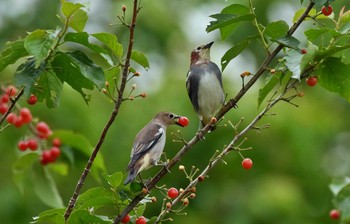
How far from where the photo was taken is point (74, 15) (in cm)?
280

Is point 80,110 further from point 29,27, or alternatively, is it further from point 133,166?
point 133,166

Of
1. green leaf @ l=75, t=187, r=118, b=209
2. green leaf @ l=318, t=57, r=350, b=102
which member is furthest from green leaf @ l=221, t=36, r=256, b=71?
green leaf @ l=75, t=187, r=118, b=209

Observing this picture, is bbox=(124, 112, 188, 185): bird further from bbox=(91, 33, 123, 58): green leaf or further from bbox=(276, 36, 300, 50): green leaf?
bbox=(276, 36, 300, 50): green leaf

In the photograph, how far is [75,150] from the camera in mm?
4238

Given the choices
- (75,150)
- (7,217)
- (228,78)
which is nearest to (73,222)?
(75,150)

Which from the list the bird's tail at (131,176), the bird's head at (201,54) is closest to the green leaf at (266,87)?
the bird's tail at (131,176)

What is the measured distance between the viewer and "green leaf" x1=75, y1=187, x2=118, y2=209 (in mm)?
2857

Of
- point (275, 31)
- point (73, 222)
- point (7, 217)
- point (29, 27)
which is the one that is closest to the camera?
point (73, 222)

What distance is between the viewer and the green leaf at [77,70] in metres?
2.79

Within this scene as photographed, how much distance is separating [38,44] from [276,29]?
839 mm

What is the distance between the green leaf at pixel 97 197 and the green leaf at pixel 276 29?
2.58 ft

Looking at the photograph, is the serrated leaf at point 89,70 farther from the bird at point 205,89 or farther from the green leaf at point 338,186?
the bird at point 205,89

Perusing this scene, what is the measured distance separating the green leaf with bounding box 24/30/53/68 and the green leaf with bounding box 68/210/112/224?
0.49 metres

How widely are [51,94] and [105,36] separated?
319 mm
